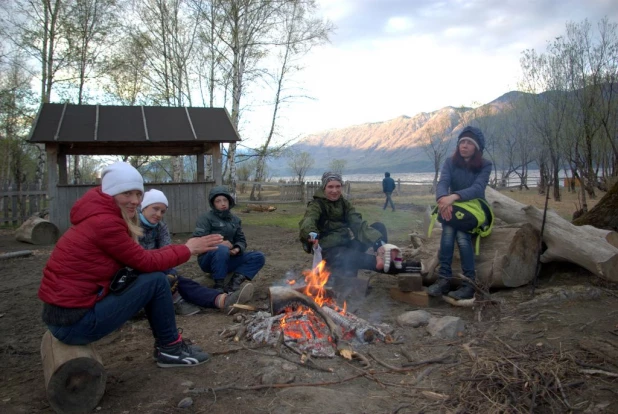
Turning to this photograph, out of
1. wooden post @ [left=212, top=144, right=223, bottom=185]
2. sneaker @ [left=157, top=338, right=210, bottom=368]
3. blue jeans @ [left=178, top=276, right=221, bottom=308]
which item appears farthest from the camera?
wooden post @ [left=212, top=144, right=223, bottom=185]

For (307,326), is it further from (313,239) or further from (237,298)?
(313,239)

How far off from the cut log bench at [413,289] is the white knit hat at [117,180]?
3180 mm

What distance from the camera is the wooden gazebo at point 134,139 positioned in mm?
10180

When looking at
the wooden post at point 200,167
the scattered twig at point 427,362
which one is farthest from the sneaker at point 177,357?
the wooden post at point 200,167

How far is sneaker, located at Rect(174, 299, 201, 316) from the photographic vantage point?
472 centimetres

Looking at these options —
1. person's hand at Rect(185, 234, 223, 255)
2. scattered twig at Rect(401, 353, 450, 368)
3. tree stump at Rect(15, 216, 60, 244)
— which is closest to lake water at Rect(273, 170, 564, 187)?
tree stump at Rect(15, 216, 60, 244)

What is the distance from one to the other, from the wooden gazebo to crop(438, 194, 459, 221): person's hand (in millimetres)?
7290

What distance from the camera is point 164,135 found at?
10.7m

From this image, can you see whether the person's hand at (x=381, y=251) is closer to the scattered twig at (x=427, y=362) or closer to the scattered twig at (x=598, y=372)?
the scattered twig at (x=427, y=362)

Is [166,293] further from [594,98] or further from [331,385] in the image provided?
[594,98]

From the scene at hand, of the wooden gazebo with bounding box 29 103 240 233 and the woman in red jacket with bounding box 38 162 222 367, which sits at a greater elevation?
the wooden gazebo with bounding box 29 103 240 233

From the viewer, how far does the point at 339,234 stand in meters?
5.35

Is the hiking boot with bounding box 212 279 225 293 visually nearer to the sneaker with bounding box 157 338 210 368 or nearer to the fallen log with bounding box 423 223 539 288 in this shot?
the sneaker with bounding box 157 338 210 368

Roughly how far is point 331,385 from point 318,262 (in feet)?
6.81
